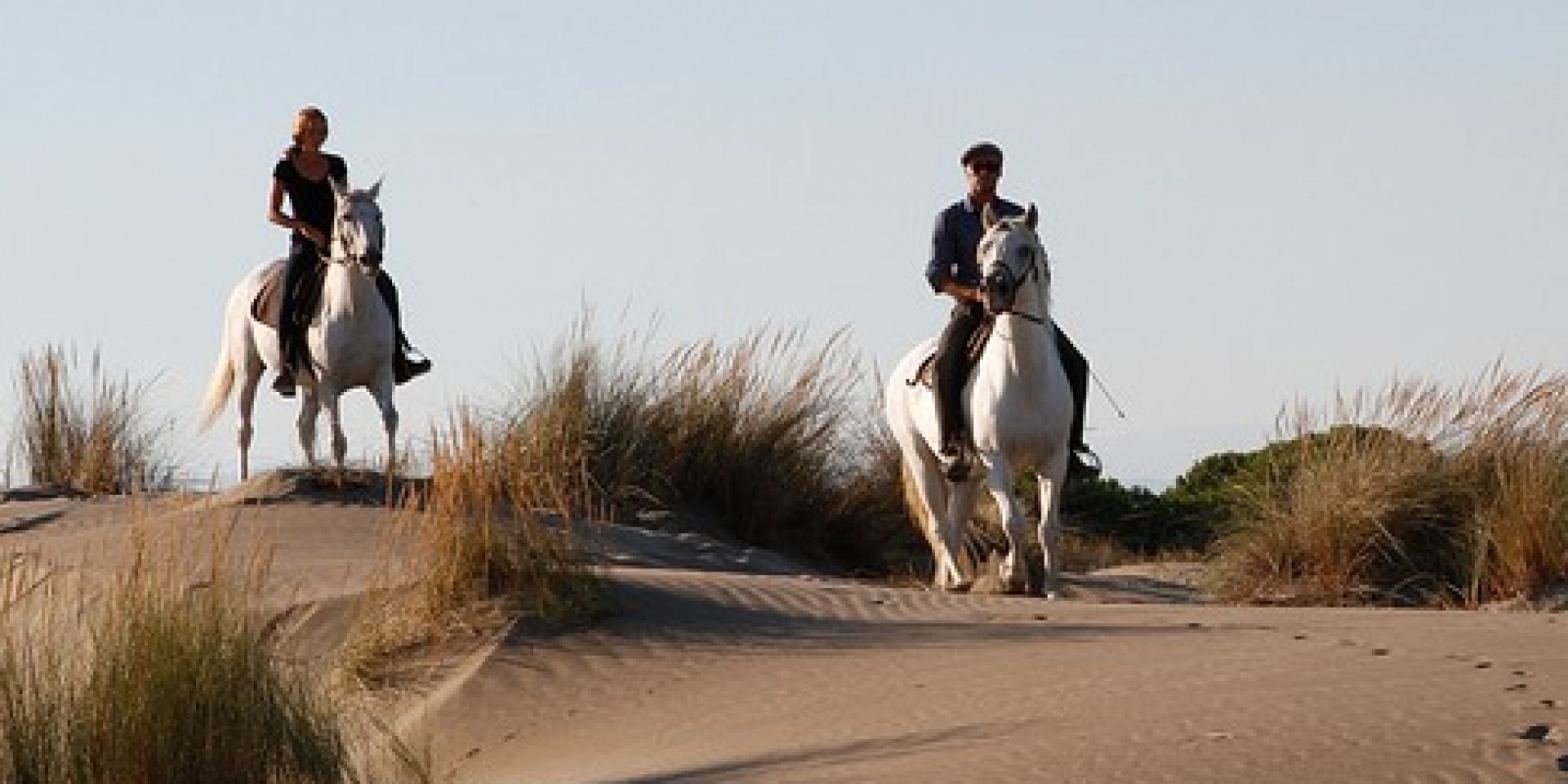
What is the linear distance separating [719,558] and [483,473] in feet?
19.8

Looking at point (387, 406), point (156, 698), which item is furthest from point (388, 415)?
point (156, 698)

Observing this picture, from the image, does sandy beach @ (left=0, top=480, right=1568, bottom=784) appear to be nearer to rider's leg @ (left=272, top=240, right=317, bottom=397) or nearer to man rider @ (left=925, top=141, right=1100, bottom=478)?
man rider @ (left=925, top=141, right=1100, bottom=478)

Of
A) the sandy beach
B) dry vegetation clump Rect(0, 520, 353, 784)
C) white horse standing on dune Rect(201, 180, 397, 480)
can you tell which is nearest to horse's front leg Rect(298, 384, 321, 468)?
white horse standing on dune Rect(201, 180, 397, 480)

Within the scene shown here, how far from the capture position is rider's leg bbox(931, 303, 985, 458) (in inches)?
595

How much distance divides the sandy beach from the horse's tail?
6.56 m

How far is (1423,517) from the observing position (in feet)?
53.7

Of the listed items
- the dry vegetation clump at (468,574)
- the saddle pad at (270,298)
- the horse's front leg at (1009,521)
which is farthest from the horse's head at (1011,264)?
the saddle pad at (270,298)

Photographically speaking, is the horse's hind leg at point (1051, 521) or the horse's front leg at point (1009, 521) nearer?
the horse's front leg at point (1009, 521)

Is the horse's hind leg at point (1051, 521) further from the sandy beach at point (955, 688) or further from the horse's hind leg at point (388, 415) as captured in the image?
the horse's hind leg at point (388, 415)

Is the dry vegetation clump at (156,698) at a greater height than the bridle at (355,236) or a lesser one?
lesser

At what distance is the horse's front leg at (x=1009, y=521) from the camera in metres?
14.4

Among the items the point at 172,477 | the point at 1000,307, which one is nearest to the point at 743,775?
the point at 1000,307

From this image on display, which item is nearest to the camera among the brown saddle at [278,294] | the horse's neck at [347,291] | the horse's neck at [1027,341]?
the horse's neck at [1027,341]

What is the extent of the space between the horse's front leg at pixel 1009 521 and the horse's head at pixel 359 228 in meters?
4.60
